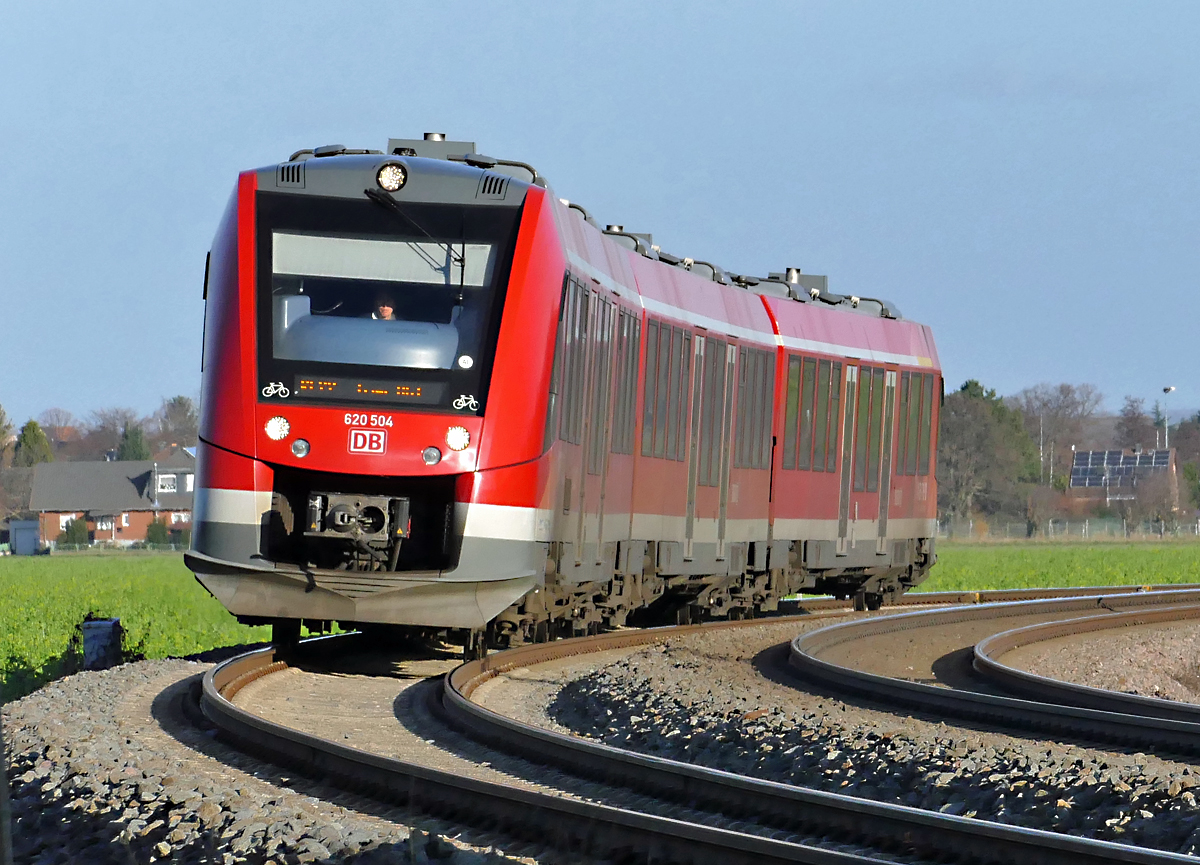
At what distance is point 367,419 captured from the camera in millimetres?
11703

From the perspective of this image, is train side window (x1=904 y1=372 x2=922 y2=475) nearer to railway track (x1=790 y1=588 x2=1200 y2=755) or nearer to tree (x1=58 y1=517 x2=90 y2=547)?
railway track (x1=790 y1=588 x2=1200 y2=755)

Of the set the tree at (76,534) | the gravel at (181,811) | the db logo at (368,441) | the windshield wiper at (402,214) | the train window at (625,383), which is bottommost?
the tree at (76,534)

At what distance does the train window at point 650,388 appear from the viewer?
1622 cm

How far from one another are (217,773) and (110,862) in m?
1.99

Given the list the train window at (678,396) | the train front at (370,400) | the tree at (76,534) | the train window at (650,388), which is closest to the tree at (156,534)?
the tree at (76,534)

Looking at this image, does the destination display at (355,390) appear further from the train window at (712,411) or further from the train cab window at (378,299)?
the train window at (712,411)

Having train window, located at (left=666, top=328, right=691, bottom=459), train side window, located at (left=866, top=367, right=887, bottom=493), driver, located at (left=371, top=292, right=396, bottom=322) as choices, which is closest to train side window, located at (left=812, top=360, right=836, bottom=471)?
train side window, located at (left=866, top=367, right=887, bottom=493)

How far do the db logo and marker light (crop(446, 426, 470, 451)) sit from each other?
44 centimetres

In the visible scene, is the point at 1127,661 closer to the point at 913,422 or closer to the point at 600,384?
the point at 913,422

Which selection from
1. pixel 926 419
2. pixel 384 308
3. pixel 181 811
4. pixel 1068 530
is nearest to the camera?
pixel 181 811

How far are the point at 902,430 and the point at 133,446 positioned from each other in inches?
4875

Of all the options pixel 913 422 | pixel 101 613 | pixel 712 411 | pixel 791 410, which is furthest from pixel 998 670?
pixel 101 613

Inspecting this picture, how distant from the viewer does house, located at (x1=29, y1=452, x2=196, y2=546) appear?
111 m

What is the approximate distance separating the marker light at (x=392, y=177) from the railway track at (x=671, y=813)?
431 centimetres
